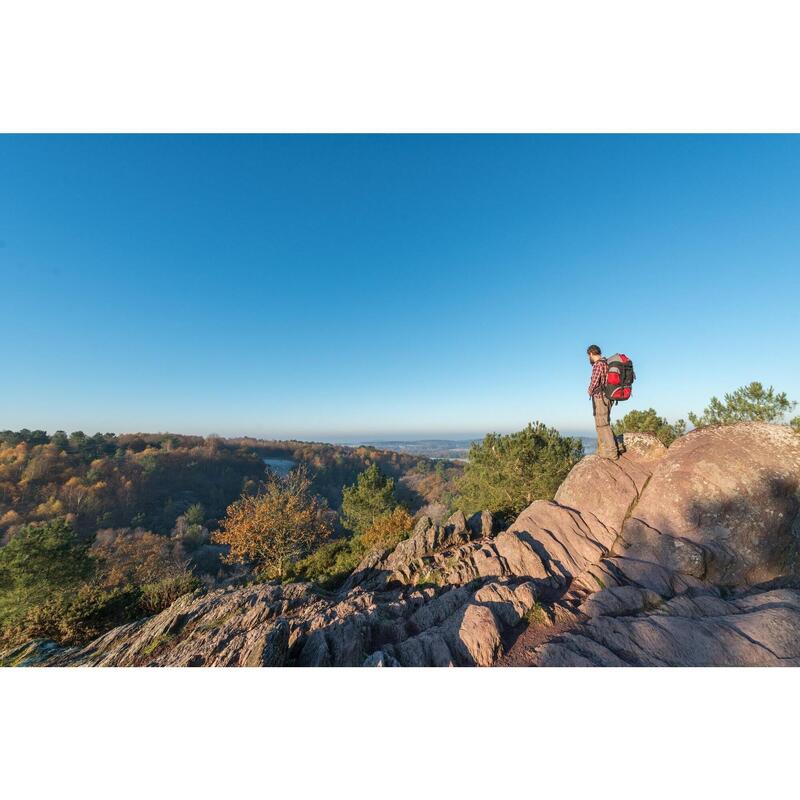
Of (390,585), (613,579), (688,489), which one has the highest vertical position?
(688,489)

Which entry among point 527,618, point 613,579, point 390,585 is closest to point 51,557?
point 390,585

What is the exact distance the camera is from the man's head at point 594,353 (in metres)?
9.73

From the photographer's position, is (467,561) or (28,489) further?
(28,489)

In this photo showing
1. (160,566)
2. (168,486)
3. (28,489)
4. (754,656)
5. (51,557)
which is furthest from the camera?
(168,486)

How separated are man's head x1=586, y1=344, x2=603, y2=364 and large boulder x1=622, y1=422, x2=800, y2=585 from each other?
174 inches

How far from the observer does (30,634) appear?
9.08 meters

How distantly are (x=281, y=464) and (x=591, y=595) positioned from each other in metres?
108

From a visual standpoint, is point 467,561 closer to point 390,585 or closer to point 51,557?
point 390,585

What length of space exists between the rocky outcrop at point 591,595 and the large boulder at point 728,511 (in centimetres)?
3

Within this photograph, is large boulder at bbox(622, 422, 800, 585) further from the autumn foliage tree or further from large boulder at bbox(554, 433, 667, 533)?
the autumn foliage tree

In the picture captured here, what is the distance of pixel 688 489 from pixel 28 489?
83229 millimetres

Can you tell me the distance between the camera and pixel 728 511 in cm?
897

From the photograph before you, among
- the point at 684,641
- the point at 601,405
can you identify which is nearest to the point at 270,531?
the point at 601,405

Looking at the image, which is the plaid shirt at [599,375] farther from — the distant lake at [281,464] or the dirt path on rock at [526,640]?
the distant lake at [281,464]
